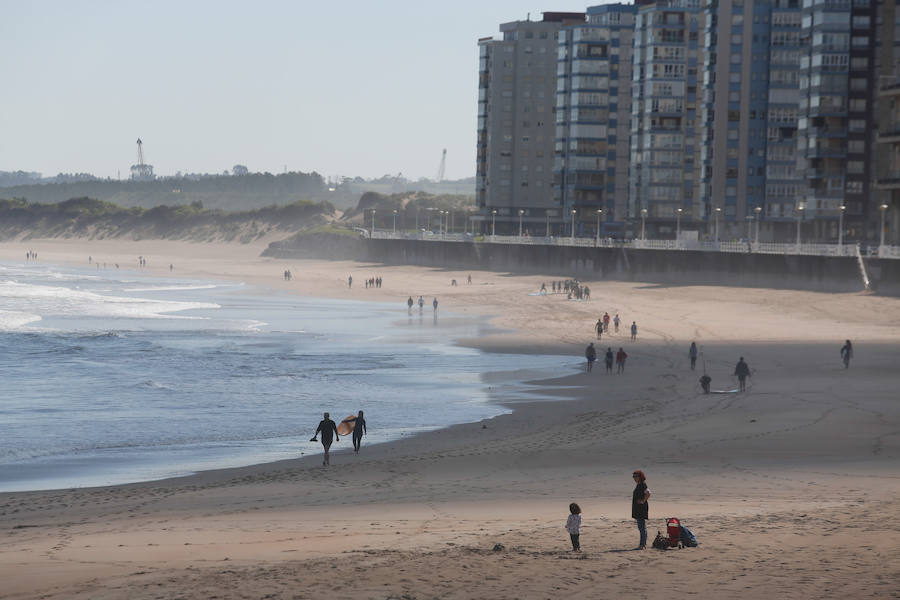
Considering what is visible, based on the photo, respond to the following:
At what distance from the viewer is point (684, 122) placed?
416 feet

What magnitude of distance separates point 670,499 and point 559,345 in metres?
33.1

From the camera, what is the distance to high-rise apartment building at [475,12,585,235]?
153 meters

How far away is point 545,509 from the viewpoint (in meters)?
18.0

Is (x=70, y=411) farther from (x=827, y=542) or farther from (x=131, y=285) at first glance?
(x=131, y=285)

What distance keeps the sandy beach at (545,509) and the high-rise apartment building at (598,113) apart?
325ft

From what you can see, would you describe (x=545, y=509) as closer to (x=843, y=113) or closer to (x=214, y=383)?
(x=214, y=383)

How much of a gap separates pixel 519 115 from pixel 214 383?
12209 cm

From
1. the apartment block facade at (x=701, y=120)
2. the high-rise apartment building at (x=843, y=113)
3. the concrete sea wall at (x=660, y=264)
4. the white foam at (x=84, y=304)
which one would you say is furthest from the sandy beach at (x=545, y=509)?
the high-rise apartment building at (x=843, y=113)

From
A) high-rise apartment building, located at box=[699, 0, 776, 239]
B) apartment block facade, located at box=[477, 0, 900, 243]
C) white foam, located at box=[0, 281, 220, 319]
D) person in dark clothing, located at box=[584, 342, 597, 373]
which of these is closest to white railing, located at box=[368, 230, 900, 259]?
apartment block facade, located at box=[477, 0, 900, 243]

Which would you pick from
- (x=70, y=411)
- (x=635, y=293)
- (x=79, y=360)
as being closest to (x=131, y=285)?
(x=635, y=293)

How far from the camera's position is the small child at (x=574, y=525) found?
→ 14.2m

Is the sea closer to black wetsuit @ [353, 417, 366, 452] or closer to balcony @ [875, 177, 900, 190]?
black wetsuit @ [353, 417, 366, 452]

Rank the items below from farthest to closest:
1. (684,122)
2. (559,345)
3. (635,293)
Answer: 1. (684,122)
2. (635,293)
3. (559,345)

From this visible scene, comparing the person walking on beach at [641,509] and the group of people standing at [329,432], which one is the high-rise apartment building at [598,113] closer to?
the group of people standing at [329,432]
